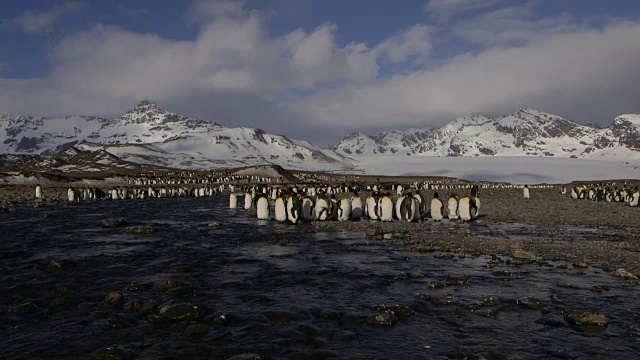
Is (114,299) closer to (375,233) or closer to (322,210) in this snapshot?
(375,233)

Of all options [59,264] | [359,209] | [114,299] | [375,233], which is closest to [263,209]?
[359,209]

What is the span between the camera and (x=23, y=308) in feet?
25.1

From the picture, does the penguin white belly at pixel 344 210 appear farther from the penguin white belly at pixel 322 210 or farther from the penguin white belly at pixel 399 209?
the penguin white belly at pixel 399 209

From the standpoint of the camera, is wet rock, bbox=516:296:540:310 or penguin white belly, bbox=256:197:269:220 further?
penguin white belly, bbox=256:197:269:220

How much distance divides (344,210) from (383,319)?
13.9 metres

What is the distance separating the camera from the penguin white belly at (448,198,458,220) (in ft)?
70.7

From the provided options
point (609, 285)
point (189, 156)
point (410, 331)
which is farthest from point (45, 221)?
point (189, 156)

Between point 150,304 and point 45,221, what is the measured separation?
1577 cm

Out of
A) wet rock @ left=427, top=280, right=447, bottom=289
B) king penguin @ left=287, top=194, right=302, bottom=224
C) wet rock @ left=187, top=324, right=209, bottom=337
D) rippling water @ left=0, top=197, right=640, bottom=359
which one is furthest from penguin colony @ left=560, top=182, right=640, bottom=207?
wet rock @ left=187, top=324, right=209, bottom=337

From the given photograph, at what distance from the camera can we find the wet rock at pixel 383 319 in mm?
7184

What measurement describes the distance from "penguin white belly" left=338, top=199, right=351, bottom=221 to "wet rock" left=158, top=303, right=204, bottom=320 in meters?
13.9

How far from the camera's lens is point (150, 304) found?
7.86 m

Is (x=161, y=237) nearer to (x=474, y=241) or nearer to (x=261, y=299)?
(x=261, y=299)

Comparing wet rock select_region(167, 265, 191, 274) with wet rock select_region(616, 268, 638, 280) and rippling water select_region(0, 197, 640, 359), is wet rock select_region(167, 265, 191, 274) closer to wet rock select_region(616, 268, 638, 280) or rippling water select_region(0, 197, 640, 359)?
rippling water select_region(0, 197, 640, 359)
